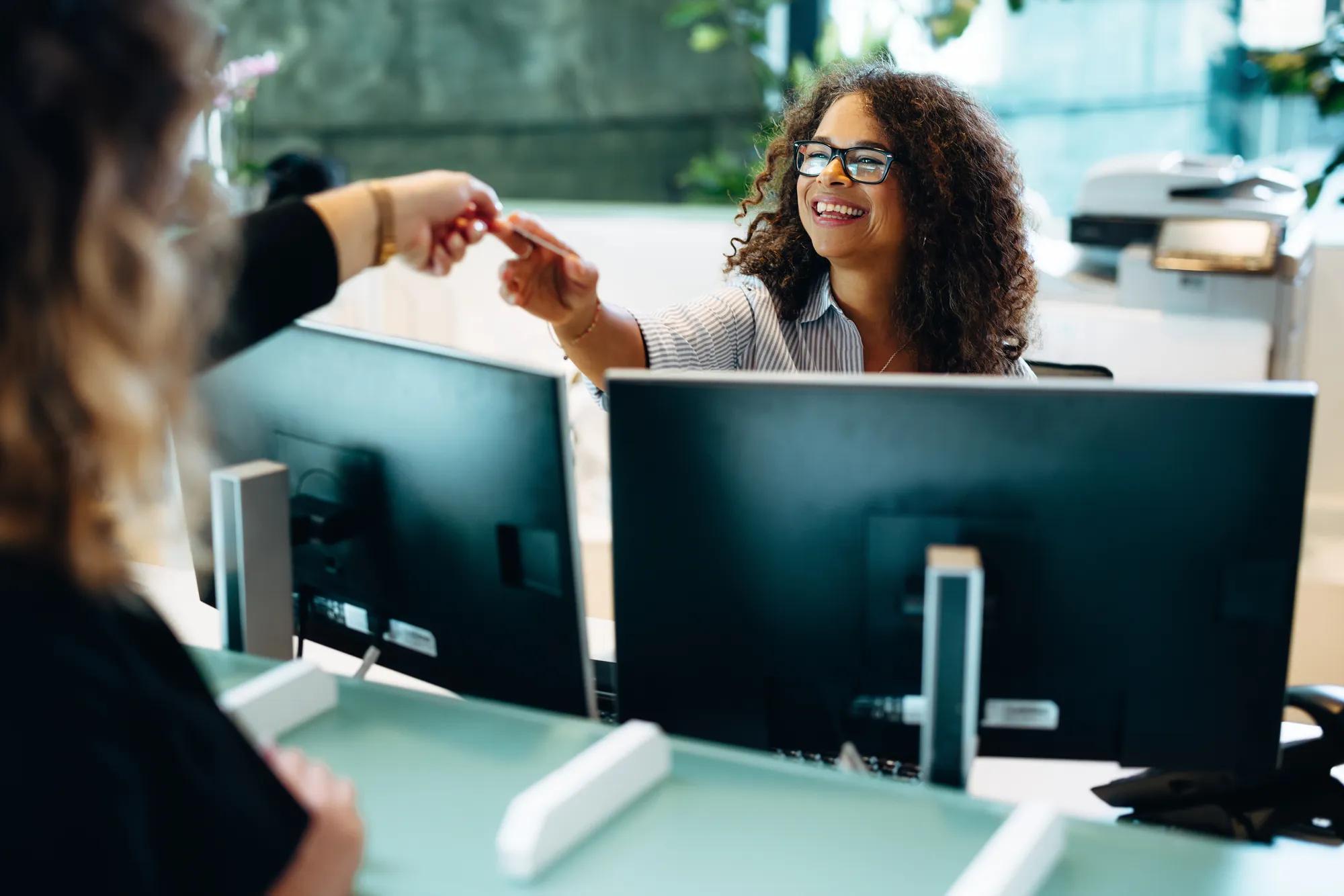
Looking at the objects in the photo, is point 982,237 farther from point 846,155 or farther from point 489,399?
point 489,399

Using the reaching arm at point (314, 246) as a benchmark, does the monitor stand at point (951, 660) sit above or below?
below

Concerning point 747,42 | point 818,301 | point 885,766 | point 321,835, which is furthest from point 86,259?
point 747,42

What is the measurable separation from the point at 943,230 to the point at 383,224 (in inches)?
39.3

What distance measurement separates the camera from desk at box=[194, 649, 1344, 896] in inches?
39.2

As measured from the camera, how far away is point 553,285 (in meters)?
1.79

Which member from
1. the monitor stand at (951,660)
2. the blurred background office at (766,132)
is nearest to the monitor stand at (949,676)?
the monitor stand at (951,660)

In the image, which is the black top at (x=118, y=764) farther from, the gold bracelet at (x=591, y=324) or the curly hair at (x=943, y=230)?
the curly hair at (x=943, y=230)

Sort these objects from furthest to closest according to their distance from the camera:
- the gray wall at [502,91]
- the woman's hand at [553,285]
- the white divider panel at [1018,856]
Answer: the gray wall at [502,91], the woman's hand at [553,285], the white divider panel at [1018,856]

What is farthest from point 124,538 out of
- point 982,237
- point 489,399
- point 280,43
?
point 280,43

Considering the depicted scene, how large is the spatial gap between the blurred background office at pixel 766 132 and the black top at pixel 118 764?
1370mm

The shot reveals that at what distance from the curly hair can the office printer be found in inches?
35.8

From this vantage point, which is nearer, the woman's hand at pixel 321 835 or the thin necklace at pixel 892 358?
the woman's hand at pixel 321 835

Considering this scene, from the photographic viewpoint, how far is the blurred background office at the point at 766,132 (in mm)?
2893

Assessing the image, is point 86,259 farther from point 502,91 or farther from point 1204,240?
point 502,91
